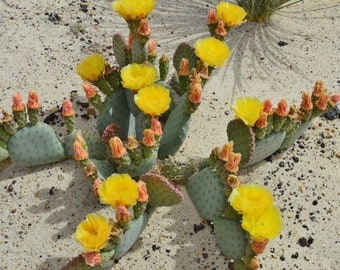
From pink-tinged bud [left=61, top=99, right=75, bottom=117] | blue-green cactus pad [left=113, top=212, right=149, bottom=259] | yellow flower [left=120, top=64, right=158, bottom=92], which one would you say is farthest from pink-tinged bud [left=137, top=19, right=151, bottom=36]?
blue-green cactus pad [left=113, top=212, right=149, bottom=259]

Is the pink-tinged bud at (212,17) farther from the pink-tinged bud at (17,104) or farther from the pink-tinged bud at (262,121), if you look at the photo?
the pink-tinged bud at (17,104)

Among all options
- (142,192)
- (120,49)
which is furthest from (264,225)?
(120,49)

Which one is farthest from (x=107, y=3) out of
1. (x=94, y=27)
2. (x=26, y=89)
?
(x=26, y=89)

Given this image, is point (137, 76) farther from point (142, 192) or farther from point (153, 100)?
point (142, 192)

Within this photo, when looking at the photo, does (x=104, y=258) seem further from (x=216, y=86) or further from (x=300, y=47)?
(x=300, y=47)

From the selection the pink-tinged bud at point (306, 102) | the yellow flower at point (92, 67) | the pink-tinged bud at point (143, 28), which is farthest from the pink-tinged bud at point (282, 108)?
the yellow flower at point (92, 67)

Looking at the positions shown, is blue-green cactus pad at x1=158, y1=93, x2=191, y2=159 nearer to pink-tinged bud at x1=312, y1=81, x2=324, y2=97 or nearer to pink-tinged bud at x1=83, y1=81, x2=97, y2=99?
pink-tinged bud at x1=83, y1=81, x2=97, y2=99
